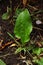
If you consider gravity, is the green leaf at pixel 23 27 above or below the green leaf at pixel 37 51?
above

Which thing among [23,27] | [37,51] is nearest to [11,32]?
[23,27]

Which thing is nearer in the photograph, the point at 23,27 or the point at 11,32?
the point at 23,27

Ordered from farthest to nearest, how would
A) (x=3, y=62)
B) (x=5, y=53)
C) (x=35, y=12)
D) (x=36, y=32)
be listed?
(x=35, y=12), (x=36, y=32), (x=5, y=53), (x=3, y=62)

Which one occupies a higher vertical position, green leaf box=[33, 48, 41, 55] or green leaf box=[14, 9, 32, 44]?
green leaf box=[14, 9, 32, 44]

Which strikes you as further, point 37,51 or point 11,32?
point 11,32

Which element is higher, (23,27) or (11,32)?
(23,27)

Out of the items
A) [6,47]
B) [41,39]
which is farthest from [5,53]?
[41,39]

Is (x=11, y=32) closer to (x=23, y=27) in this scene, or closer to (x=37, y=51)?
(x=23, y=27)

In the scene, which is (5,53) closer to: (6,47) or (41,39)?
(6,47)
